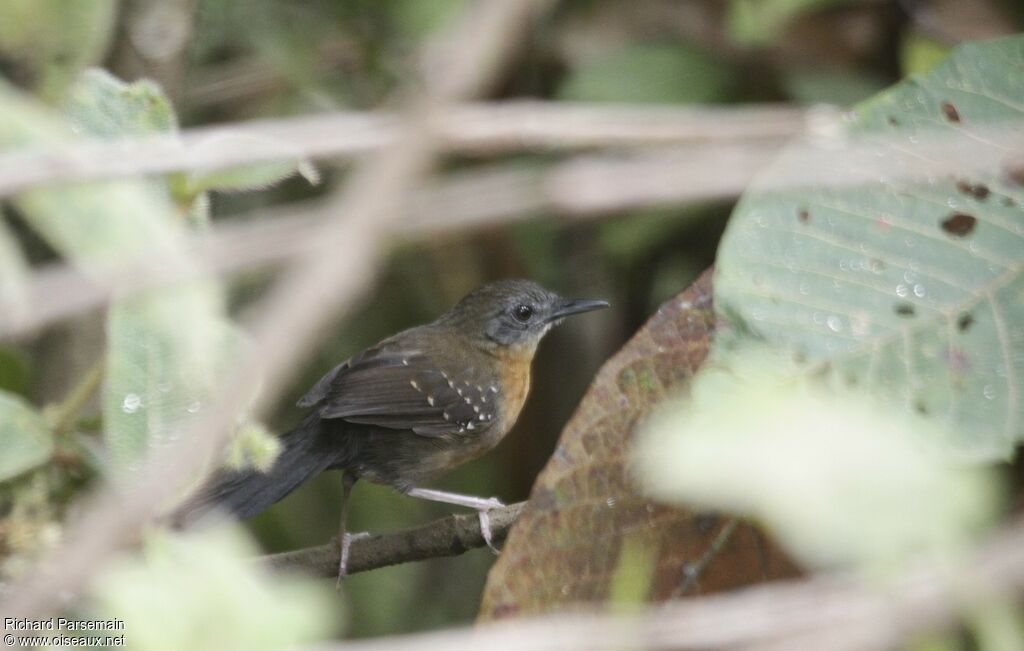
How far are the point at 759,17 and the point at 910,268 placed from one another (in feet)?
6.95

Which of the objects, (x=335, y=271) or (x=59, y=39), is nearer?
(x=335, y=271)

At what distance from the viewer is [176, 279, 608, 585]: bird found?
4.59 meters

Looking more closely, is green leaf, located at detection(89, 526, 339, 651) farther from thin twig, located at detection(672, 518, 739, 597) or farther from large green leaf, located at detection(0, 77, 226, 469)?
thin twig, located at detection(672, 518, 739, 597)

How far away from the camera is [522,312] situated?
5570 millimetres

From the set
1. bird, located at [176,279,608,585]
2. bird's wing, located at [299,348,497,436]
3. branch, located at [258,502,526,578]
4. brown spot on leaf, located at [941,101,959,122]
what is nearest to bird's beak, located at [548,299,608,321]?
bird, located at [176,279,608,585]

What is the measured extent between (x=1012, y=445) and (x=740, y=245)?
539 mm

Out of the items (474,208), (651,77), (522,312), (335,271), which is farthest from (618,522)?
(522,312)

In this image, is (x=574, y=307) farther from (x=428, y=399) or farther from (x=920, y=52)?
(x=920, y=52)

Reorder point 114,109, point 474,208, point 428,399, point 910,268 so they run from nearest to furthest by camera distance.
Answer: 1. point 474,208
2. point 114,109
3. point 910,268
4. point 428,399

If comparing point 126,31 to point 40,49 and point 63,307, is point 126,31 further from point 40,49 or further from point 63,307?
point 63,307

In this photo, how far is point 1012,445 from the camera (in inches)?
78.2

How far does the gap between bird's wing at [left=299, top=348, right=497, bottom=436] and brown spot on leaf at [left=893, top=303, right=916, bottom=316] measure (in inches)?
106

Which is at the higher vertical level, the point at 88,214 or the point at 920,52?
the point at 88,214

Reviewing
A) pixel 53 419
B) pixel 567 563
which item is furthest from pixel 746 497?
pixel 53 419
